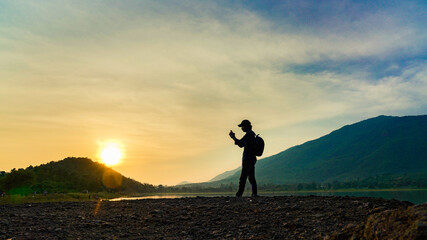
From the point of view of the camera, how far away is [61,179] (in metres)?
99.6

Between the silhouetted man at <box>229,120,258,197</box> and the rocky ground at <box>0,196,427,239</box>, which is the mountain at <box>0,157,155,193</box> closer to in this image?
the silhouetted man at <box>229,120,258,197</box>

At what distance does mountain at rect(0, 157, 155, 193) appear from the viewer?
235 feet

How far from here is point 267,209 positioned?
8.55 m

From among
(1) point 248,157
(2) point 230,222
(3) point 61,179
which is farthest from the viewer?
(3) point 61,179

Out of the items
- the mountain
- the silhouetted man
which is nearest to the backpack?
the silhouetted man

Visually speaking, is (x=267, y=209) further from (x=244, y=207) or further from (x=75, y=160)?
(x=75, y=160)

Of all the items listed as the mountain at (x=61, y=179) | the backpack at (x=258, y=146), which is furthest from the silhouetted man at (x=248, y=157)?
the mountain at (x=61, y=179)

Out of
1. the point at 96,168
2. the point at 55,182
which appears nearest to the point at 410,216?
the point at 55,182

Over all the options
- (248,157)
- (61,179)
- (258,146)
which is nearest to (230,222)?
(248,157)

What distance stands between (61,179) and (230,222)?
356ft

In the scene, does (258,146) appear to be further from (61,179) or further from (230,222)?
(61,179)

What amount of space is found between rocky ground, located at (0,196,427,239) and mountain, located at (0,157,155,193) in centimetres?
7494

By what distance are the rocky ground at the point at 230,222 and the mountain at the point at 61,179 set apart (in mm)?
74944

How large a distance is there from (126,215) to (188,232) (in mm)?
3584
